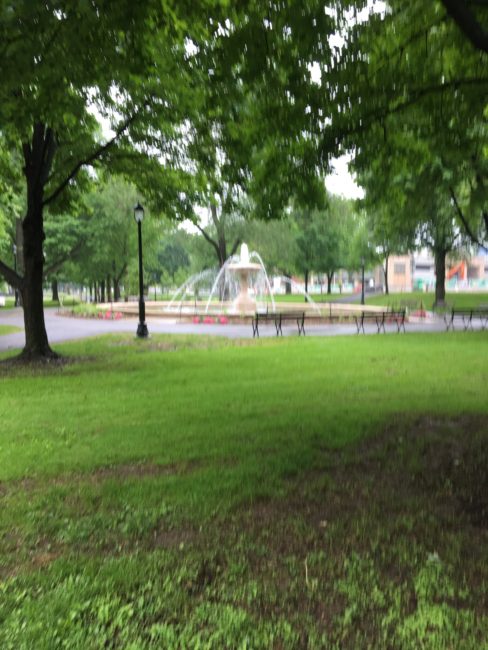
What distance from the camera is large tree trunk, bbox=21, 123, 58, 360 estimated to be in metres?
12.0

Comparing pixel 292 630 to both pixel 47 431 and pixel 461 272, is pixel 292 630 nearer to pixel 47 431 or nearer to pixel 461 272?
pixel 47 431

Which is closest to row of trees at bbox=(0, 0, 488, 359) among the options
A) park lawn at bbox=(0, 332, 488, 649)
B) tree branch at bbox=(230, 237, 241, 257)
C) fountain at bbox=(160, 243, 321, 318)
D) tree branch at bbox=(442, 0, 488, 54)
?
tree branch at bbox=(442, 0, 488, 54)

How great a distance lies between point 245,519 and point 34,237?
10.6 metres

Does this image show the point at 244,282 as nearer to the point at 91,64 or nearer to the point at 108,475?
the point at 91,64

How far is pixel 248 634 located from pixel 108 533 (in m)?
1.45

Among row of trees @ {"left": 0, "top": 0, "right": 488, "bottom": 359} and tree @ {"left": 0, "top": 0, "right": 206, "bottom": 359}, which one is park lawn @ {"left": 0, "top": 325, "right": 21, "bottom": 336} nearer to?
tree @ {"left": 0, "top": 0, "right": 206, "bottom": 359}

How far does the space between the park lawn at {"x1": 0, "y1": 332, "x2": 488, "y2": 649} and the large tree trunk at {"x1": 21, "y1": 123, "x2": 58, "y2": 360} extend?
4530mm

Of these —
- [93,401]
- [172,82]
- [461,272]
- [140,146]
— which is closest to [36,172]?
[140,146]

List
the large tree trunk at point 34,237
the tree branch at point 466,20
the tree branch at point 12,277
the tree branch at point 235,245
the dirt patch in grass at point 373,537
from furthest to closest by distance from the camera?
the tree branch at point 235,245
the tree branch at point 12,277
the large tree trunk at point 34,237
the tree branch at point 466,20
the dirt patch in grass at point 373,537

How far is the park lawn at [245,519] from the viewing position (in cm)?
252

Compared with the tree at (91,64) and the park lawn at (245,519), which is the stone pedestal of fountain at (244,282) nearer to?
the tree at (91,64)

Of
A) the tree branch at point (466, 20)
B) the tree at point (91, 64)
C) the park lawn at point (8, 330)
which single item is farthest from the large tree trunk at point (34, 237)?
the tree branch at point (466, 20)

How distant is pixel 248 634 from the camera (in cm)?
242

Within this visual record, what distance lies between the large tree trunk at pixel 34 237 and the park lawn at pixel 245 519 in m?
4.53
